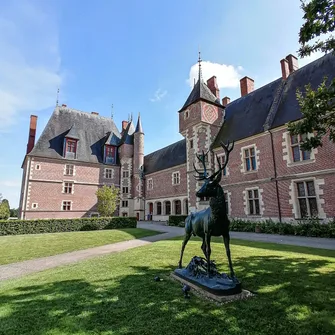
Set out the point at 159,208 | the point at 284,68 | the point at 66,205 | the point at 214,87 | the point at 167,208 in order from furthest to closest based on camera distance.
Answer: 1. the point at 159,208
2. the point at 167,208
3. the point at 66,205
4. the point at 214,87
5. the point at 284,68

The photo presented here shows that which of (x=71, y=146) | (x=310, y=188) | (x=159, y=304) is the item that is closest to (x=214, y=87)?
(x=310, y=188)

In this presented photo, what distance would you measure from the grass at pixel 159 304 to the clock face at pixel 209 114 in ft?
Answer: 51.5

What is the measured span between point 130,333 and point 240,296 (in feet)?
6.07

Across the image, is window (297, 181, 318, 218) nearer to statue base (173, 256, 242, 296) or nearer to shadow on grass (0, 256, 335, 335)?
shadow on grass (0, 256, 335, 335)

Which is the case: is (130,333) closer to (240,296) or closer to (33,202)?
(240,296)

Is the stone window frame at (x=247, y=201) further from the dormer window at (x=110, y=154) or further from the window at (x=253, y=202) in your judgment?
the dormer window at (x=110, y=154)

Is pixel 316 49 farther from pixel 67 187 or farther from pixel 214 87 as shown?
pixel 67 187

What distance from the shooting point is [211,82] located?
23.4 meters

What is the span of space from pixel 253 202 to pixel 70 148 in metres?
21.7

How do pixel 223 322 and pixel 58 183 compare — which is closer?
Result: pixel 223 322

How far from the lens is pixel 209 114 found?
20.1m

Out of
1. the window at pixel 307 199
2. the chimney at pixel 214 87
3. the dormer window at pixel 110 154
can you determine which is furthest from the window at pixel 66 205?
the window at pixel 307 199

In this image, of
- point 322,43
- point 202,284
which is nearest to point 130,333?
point 202,284

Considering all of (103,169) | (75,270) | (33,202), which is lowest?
(75,270)
